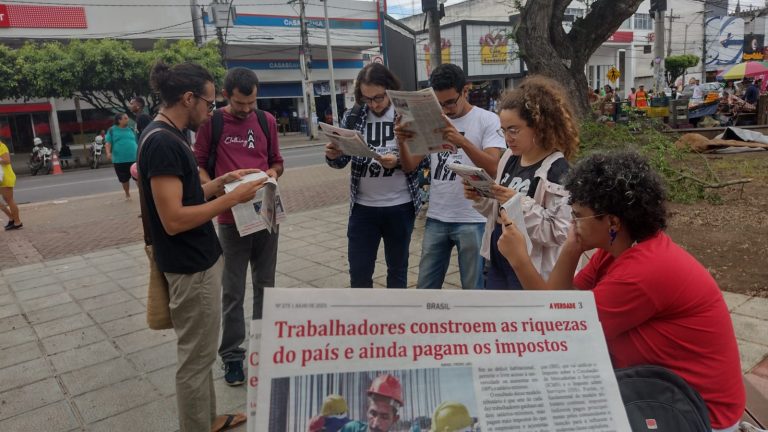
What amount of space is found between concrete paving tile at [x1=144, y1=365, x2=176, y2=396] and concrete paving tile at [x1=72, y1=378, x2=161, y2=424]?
0.04 meters

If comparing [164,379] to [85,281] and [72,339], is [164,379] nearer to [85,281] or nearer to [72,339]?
[72,339]

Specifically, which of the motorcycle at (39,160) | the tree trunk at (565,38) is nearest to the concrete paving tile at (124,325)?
the tree trunk at (565,38)

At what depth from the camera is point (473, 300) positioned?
1256 mm

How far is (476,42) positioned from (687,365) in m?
31.1

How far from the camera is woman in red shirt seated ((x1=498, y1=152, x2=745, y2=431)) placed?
152 centimetres

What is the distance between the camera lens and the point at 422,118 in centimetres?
269

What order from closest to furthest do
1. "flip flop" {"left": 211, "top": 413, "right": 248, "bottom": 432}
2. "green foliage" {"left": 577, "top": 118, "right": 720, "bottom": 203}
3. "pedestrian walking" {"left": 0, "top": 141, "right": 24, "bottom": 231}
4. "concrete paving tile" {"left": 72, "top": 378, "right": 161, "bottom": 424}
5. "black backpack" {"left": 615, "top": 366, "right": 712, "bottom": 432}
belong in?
"black backpack" {"left": 615, "top": 366, "right": 712, "bottom": 432} < "flip flop" {"left": 211, "top": 413, "right": 248, "bottom": 432} < "concrete paving tile" {"left": 72, "top": 378, "right": 161, "bottom": 424} < "green foliage" {"left": 577, "top": 118, "right": 720, "bottom": 203} < "pedestrian walking" {"left": 0, "top": 141, "right": 24, "bottom": 231}

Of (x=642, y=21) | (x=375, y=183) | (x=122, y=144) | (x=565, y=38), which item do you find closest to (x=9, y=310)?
(x=375, y=183)

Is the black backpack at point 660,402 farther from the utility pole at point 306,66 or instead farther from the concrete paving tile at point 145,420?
the utility pole at point 306,66

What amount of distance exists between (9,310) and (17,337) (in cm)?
80

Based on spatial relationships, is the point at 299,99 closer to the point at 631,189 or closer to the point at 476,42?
the point at 476,42

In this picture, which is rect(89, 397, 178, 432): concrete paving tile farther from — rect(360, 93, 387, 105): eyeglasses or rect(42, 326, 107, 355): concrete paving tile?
rect(360, 93, 387, 105): eyeglasses

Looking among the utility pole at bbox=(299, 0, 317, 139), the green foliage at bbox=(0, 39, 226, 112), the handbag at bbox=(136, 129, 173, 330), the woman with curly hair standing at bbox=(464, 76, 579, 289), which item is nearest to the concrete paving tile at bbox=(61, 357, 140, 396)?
the handbag at bbox=(136, 129, 173, 330)

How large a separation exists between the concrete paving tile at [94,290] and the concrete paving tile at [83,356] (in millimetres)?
1296
